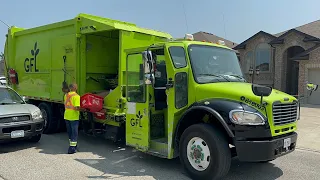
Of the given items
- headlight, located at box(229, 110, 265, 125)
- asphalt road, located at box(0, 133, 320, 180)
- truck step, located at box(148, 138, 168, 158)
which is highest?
headlight, located at box(229, 110, 265, 125)

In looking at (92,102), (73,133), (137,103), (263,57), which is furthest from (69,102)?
(263,57)

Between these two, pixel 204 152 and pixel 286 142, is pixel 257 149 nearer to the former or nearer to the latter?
pixel 286 142

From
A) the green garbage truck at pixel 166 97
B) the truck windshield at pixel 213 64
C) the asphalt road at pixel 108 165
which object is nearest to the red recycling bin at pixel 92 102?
the green garbage truck at pixel 166 97

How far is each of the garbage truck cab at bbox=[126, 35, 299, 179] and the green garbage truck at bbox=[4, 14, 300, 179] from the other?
2cm

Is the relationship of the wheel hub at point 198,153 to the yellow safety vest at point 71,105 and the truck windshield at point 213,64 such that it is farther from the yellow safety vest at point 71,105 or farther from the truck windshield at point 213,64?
the yellow safety vest at point 71,105

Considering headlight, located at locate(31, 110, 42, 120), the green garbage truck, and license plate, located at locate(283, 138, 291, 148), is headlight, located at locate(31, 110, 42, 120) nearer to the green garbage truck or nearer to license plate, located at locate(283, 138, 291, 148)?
the green garbage truck

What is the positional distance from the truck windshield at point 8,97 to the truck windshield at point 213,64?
4970 mm

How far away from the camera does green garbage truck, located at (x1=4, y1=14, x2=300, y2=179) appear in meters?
4.70

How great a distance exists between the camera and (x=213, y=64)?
567cm

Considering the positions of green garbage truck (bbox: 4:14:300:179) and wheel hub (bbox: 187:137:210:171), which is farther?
wheel hub (bbox: 187:137:210:171)

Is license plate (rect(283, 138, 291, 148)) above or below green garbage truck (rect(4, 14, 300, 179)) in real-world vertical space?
below

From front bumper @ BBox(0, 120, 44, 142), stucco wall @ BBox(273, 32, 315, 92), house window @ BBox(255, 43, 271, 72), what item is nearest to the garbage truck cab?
front bumper @ BBox(0, 120, 44, 142)

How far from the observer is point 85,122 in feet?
26.0

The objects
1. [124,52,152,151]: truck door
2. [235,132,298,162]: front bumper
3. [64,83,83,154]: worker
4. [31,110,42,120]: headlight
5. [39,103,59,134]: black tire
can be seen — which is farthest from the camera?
[39,103,59,134]: black tire
